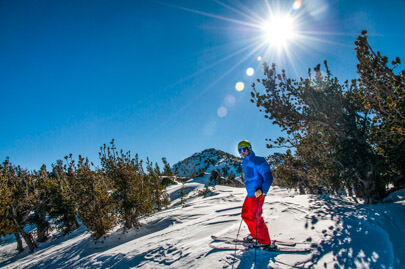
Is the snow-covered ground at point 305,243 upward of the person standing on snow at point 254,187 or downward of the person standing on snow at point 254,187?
downward

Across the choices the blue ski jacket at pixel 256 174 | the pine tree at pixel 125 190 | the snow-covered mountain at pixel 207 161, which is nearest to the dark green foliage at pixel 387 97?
the blue ski jacket at pixel 256 174

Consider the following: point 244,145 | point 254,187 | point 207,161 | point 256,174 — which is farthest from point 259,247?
point 207,161

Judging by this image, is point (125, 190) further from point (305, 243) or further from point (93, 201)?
point (305, 243)

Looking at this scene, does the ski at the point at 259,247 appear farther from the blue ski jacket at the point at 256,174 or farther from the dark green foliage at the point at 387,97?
the dark green foliage at the point at 387,97

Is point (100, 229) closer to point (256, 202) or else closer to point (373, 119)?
point (256, 202)

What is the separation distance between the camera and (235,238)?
4.25 meters

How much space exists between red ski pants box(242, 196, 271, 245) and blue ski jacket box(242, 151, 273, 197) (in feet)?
0.57

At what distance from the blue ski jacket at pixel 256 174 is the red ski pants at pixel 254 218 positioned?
0.18 metres

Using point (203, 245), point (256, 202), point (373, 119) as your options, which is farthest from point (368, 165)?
point (203, 245)

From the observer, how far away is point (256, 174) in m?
4.16

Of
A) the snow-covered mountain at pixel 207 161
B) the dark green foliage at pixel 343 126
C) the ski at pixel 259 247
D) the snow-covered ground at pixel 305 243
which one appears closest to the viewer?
the snow-covered ground at pixel 305 243

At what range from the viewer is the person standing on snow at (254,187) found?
12.5 feet

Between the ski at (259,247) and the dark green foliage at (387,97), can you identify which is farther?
the dark green foliage at (387,97)

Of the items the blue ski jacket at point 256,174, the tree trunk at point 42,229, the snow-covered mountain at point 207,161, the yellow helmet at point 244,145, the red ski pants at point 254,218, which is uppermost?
the snow-covered mountain at point 207,161
